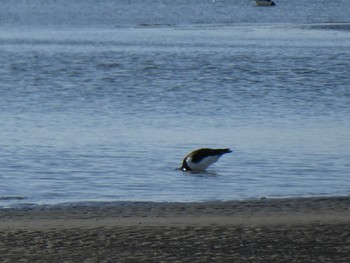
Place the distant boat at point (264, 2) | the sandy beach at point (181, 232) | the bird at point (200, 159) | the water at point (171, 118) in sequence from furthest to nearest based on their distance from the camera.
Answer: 1. the distant boat at point (264, 2)
2. the bird at point (200, 159)
3. the water at point (171, 118)
4. the sandy beach at point (181, 232)

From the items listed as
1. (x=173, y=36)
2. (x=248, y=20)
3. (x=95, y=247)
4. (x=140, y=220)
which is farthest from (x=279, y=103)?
(x=248, y=20)

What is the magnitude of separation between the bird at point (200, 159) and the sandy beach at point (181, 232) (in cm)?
311

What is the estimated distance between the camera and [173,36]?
2557 inches

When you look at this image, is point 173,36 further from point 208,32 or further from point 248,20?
point 248,20

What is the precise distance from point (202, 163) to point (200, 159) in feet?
0.42

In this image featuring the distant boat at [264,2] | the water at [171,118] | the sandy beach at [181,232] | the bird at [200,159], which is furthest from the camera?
the distant boat at [264,2]

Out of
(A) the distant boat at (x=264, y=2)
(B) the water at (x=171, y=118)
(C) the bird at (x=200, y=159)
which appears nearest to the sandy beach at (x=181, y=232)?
(B) the water at (x=171, y=118)

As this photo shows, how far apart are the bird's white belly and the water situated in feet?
0.52

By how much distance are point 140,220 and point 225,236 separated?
1615mm

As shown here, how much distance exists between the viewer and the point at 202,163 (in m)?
17.2

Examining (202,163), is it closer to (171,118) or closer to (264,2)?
(171,118)

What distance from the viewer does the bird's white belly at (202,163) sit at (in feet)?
56.1

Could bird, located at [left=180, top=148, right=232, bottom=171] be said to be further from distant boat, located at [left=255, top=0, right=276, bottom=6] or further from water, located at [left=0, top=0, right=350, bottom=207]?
distant boat, located at [left=255, top=0, right=276, bottom=6]

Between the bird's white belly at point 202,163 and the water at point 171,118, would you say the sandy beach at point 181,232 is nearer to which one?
the water at point 171,118
